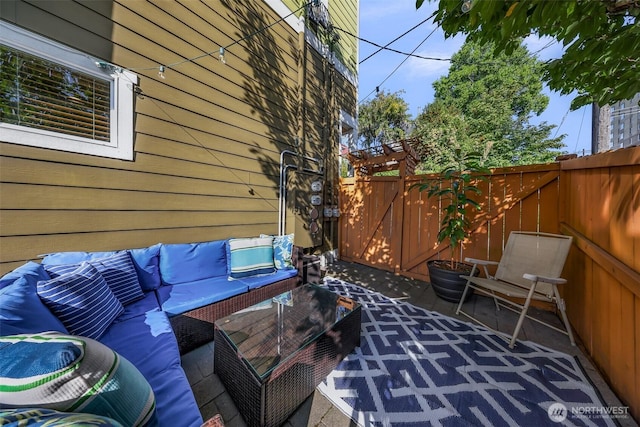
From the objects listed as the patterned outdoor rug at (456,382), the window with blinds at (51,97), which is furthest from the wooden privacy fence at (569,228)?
the window with blinds at (51,97)

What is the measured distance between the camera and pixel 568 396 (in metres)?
1.53

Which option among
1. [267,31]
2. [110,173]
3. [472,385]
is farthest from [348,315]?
[267,31]

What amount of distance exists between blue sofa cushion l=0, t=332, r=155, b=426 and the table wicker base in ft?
1.98

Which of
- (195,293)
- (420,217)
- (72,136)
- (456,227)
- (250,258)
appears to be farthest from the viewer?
(420,217)

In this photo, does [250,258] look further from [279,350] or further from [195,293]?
[279,350]

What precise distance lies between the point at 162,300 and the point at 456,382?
2.55 meters

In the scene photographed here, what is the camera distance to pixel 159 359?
1.26m

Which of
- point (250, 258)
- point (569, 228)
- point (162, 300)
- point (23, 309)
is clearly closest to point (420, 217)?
point (569, 228)

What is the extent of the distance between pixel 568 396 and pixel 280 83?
481 cm

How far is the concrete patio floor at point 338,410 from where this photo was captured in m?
1.39

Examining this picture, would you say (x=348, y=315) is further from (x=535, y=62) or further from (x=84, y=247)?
(x=535, y=62)

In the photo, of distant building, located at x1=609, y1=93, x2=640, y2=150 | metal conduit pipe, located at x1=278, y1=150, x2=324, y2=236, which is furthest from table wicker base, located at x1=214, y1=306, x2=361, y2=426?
distant building, located at x1=609, y1=93, x2=640, y2=150

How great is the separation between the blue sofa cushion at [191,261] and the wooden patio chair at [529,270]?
299 cm

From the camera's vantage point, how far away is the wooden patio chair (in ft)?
7.03
